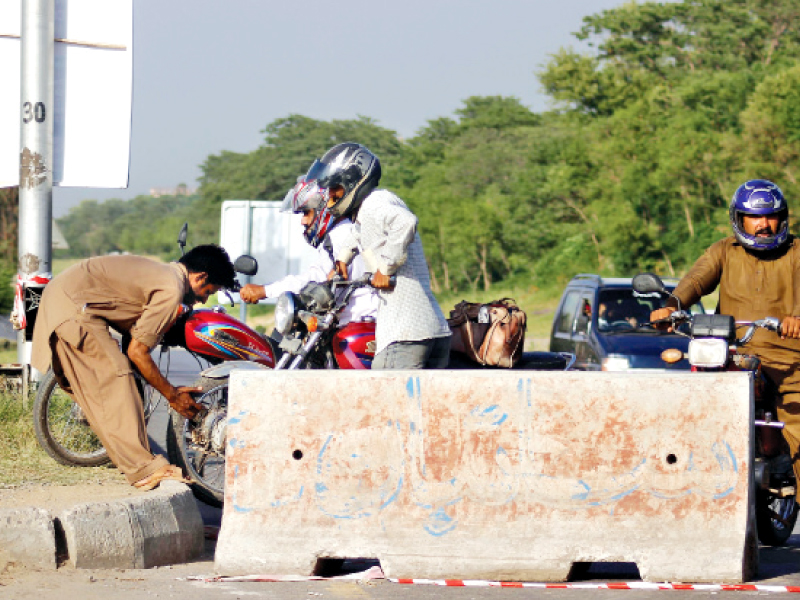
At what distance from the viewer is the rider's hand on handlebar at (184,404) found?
7273 millimetres

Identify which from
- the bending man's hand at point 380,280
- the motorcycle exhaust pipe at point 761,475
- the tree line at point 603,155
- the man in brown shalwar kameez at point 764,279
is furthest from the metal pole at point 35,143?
the tree line at point 603,155

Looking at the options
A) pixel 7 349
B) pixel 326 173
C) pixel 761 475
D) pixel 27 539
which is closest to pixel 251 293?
pixel 326 173

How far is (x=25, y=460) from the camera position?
→ 25.1 feet

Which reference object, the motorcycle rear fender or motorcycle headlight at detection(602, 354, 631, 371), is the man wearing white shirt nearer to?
the motorcycle rear fender

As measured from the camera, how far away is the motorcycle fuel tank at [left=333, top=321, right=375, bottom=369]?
7.17 meters

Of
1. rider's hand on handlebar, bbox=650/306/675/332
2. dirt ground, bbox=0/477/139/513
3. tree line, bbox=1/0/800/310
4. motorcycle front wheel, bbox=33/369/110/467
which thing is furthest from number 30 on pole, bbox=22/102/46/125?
tree line, bbox=1/0/800/310

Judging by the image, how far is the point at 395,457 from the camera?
236 inches

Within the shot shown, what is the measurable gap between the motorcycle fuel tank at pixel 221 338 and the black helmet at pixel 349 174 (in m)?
1.17

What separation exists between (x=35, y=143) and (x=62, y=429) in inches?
75.4

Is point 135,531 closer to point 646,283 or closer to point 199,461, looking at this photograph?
point 199,461

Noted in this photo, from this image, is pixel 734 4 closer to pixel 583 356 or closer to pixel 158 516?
pixel 583 356

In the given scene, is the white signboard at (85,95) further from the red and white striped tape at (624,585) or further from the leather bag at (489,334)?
the red and white striped tape at (624,585)

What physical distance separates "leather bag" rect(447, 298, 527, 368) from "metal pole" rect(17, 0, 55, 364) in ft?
9.67

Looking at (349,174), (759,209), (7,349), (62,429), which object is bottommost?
(7,349)
